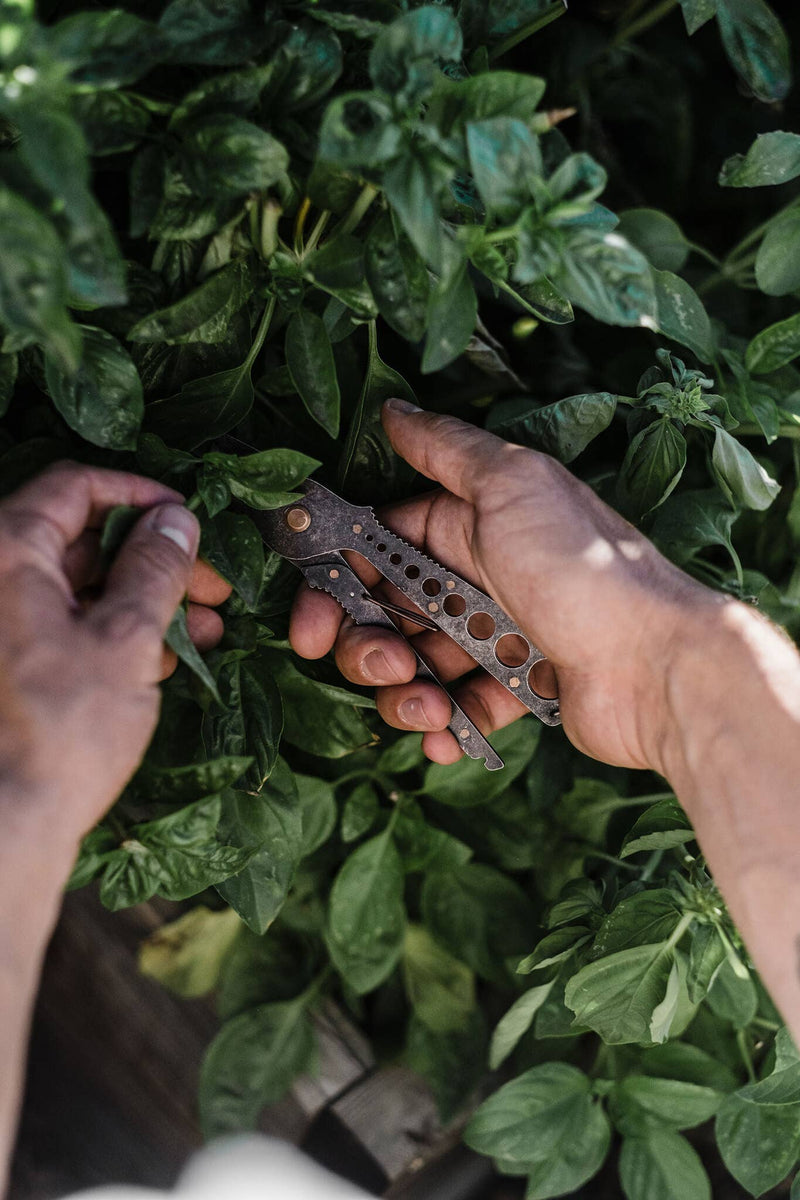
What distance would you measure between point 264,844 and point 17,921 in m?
0.24

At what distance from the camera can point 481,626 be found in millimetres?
768

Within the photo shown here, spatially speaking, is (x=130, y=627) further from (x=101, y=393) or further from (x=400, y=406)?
(x=400, y=406)

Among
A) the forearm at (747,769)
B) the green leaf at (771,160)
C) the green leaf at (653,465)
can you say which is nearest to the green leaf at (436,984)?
the forearm at (747,769)

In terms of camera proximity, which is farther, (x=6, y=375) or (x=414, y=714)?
(x=414, y=714)

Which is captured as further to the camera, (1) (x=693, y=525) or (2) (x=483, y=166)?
(1) (x=693, y=525)

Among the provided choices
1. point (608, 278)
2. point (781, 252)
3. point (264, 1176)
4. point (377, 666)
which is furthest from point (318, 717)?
point (264, 1176)

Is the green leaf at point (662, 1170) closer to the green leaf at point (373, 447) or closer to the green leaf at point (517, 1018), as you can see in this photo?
the green leaf at point (517, 1018)

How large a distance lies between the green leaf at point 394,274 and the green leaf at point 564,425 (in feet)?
0.56

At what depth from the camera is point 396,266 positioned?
0.53m

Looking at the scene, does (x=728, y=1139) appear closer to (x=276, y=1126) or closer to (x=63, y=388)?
(x=276, y=1126)

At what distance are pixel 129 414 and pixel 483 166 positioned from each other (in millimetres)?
236

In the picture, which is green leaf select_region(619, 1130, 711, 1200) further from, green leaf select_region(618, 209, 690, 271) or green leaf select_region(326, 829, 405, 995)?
green leaf select_region(618, 209, 690, 271)

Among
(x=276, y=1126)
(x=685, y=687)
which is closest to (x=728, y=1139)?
(x=685, y=687)

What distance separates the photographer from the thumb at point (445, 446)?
26.2 inches
